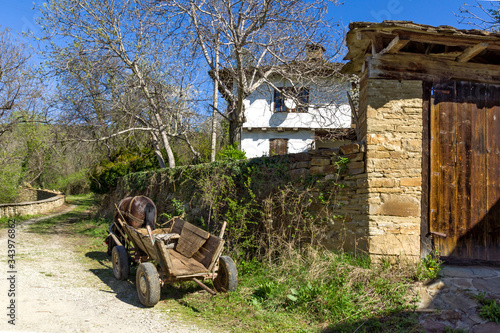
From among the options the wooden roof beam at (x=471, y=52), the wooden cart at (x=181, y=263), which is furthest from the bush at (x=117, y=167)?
the wooden roof beam at (x=471, y=52)

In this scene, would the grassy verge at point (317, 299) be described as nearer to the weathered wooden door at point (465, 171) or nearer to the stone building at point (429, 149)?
the stone building at point (429, 149)

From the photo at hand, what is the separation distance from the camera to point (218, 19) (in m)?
8.96

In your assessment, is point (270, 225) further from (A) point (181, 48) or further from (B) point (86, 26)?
(B) point (86, 26)

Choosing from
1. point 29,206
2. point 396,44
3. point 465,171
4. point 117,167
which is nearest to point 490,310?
point 465,171

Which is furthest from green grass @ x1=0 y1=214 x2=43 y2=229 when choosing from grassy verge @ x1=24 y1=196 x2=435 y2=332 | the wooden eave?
the wooden eave

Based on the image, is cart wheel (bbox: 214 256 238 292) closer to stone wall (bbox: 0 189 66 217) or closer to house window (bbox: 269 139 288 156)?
stone wall (bbox: 0 189 66 217)

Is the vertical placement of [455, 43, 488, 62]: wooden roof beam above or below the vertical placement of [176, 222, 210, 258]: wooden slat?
above

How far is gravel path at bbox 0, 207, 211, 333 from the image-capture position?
4188mm

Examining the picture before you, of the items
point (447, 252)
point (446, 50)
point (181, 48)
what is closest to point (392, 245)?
point (447, 252)

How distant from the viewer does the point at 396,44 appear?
5.02m

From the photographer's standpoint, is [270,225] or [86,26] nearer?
[270,225]

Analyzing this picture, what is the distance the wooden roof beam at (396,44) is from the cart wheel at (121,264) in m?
5.38

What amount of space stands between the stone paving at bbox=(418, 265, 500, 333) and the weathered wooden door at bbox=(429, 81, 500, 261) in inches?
13.9

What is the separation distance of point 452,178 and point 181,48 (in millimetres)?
7743
